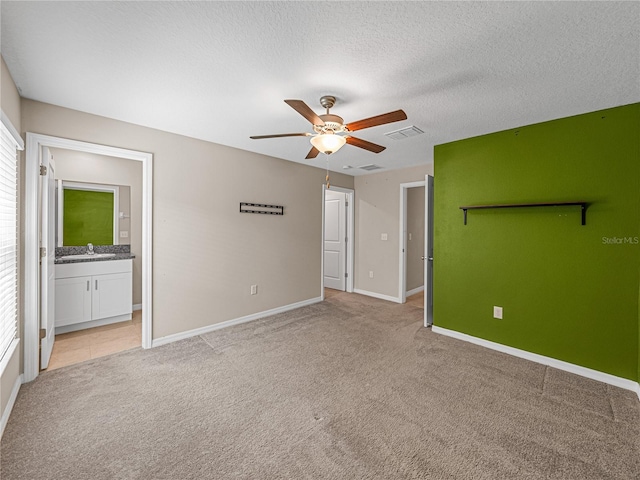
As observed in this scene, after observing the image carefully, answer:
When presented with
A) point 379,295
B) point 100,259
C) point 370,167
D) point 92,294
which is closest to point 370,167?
point 370,167

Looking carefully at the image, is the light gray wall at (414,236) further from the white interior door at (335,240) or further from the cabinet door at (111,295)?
the cabinet door at (111,295)

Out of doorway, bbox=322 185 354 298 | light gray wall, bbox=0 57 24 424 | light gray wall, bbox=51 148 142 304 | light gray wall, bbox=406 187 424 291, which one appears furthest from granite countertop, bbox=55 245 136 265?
light gray wall, bbox=406 187 424 291

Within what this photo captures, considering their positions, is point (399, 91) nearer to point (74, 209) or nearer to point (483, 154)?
point (483, 154)

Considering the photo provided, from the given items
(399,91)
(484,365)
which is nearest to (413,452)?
(484,365)

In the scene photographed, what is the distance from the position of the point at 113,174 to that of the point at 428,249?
4614 millimetres

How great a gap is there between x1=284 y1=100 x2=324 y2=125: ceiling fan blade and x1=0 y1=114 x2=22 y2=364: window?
1780mm

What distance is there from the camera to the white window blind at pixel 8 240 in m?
1.91

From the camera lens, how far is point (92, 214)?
4152mm

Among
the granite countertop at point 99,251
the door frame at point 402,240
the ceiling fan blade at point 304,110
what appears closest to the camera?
the ceiling fan blade at point 304,110

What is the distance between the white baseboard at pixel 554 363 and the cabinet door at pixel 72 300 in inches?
177

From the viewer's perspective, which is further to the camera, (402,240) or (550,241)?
(402,240)

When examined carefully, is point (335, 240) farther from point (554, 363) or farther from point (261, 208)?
point (554, 363)

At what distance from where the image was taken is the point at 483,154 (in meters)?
3.26

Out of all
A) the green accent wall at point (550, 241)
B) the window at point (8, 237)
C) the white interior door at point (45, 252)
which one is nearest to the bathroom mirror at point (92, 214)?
the white interior door at point (45, 252)
